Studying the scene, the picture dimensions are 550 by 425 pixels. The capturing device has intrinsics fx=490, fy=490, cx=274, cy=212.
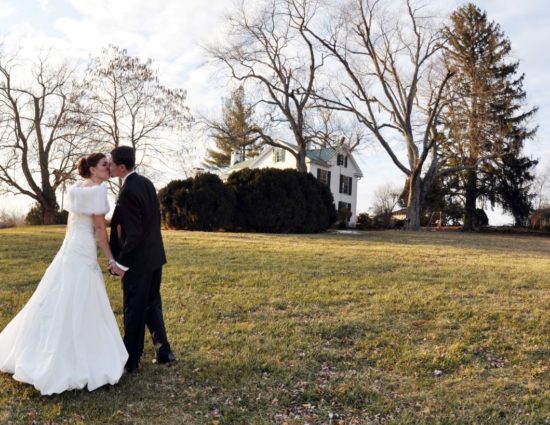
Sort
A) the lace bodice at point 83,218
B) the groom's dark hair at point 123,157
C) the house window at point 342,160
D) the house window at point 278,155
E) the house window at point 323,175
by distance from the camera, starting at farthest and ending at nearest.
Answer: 1. the house window at point 342,160
2. the house window at point 278,155
3. the house window at point 323,175
4. the groom's dark hair at point 123,157
5. the lace bodice at point 83,218

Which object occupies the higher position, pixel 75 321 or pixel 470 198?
pixel 470 198

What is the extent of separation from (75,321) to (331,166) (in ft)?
132

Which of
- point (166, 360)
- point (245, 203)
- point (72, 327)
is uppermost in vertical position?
point (245, 203)

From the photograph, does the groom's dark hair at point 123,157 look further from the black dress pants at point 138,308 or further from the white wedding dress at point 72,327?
the black dress pants at point 138,308

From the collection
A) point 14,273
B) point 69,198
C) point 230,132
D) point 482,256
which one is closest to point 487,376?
point 69,198

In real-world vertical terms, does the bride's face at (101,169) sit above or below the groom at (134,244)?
above

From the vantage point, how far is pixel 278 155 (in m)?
42.4

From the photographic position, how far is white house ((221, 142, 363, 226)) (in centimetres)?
4156

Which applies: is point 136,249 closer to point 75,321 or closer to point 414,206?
point 75,321

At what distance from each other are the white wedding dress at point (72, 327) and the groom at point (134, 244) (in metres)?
0.17

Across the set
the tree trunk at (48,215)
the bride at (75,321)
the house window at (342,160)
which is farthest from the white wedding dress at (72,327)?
the house window at (342,160)

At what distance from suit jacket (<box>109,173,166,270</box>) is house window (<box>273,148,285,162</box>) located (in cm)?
3803

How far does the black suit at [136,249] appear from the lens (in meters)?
4.16

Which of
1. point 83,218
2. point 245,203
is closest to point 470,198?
point 245,203
